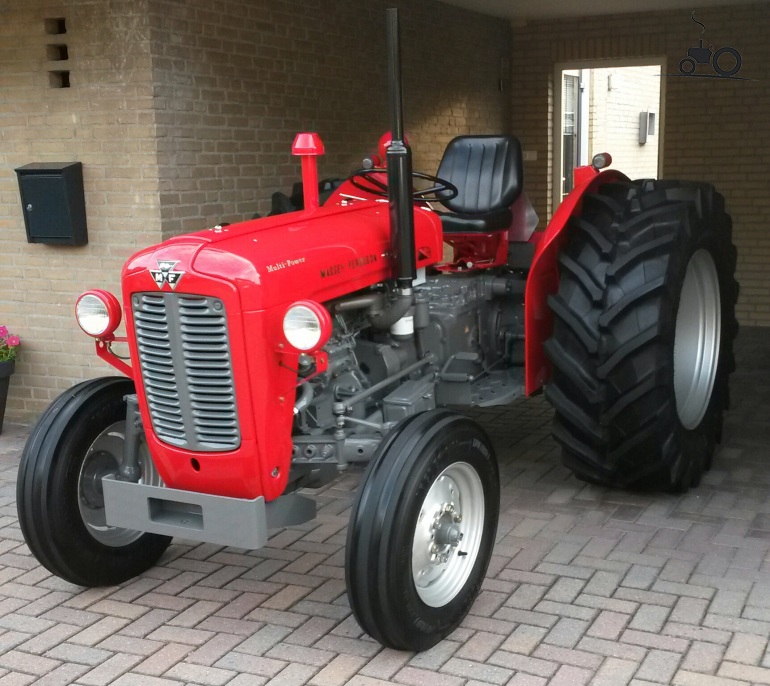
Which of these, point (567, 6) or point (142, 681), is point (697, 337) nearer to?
point (142, 681)

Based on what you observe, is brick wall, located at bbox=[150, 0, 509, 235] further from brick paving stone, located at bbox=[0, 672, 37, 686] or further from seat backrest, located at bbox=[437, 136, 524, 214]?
brick paving stone, located at bbox=[0, 672, 37, 686]

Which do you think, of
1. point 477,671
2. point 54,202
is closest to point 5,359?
point 54,202

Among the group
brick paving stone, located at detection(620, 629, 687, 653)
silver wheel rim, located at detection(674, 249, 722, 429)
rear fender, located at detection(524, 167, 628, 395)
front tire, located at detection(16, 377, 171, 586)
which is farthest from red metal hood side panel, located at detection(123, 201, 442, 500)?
silver wheel rim, located at detection(674, 249, 722, 429)

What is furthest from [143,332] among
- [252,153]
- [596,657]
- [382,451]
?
[252,153]

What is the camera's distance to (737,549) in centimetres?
381

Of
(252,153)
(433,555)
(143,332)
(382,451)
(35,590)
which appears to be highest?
(252,153)

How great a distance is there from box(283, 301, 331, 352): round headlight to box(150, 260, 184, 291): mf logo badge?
37cm

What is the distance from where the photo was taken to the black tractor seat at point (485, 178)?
4.78m

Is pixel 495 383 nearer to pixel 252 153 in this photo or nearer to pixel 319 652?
pixel 319 652

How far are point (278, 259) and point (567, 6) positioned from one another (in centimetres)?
667

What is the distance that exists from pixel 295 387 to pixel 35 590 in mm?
1369

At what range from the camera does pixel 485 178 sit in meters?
4.86

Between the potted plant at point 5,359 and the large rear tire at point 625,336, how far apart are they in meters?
3.25

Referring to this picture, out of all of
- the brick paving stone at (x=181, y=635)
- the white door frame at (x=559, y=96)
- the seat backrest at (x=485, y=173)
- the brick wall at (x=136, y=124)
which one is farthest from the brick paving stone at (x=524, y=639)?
the white door frame at (x=559, y=96)
